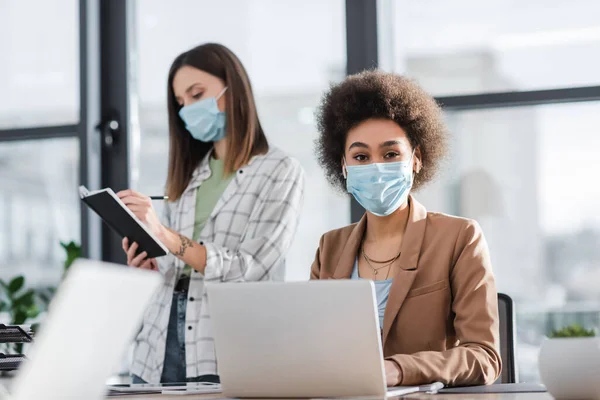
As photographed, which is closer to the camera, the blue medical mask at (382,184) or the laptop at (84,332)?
the laptop at (84,332)

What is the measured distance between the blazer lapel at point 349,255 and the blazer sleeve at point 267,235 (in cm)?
31

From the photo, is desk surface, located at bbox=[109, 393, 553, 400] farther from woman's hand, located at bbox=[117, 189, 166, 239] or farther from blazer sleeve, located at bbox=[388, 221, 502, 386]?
woman's hand, located at bbox=[117, 189, 166, 239]

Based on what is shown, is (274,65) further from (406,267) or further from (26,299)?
(406,267)

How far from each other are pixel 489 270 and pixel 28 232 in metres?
2.51

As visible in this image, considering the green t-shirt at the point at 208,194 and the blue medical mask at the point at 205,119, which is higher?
the blue medical mask at the point at 205,119

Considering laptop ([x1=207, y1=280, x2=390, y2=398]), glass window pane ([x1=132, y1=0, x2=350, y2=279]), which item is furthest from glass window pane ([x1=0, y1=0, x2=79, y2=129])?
laptop ([x1=207, y1=280, x2=390, y2=398])

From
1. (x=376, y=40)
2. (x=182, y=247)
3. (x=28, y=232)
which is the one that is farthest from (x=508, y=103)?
(x=28, y=232)

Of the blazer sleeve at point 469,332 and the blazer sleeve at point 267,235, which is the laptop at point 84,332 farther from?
the blazer sleeve at point 267,235

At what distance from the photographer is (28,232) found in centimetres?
380

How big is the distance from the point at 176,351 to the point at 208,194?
490mm

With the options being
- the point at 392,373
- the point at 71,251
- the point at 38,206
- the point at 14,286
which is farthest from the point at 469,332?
the point at 38,206

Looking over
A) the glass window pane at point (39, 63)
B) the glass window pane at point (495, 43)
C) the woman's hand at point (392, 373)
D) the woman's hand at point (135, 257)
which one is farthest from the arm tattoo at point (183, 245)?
the glass window pane at point (39, 63)

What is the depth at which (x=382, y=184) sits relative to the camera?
2059 mm

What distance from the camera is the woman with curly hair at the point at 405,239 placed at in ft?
6.07
